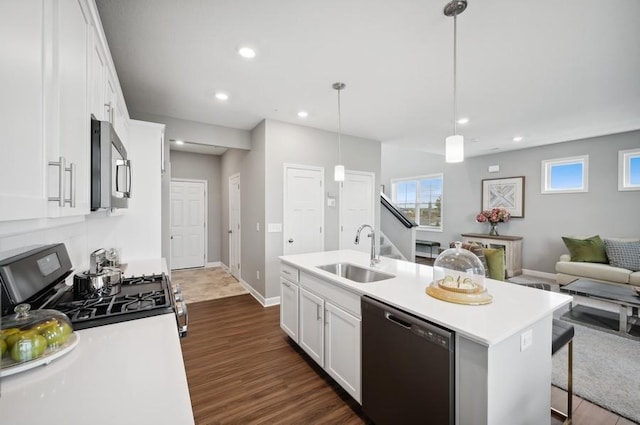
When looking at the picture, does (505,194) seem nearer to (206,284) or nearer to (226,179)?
(226,179)

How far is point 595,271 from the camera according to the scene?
4.14 meters

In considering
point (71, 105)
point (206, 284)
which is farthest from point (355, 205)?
point (71, 105)

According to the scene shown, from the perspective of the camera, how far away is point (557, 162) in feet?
17.6

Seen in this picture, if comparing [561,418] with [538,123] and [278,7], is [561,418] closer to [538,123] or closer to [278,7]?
[278,7]

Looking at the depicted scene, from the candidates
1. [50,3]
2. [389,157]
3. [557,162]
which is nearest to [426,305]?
[50,3]

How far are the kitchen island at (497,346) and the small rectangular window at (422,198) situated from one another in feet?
19.5

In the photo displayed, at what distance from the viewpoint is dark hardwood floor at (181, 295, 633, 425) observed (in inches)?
72.7

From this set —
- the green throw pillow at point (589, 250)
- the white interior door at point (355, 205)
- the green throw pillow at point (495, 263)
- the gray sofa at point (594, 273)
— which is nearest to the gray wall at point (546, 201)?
the green throw pillow at point (589, 250)

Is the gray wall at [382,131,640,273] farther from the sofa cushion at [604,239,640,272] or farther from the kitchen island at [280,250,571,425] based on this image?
the kitchen island at [280,250,571,425]

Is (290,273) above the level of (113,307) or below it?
below

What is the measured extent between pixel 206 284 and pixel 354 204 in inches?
125

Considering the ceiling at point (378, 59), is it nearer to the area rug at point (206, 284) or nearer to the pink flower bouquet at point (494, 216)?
the pink flower bouquet at point (494, 216)

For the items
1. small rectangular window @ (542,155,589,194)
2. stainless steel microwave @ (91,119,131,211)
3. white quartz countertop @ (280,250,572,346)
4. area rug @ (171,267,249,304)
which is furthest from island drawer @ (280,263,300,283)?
small rectangular window @ (542,155,589,194)

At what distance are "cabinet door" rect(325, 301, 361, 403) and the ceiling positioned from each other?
6.97 ft
